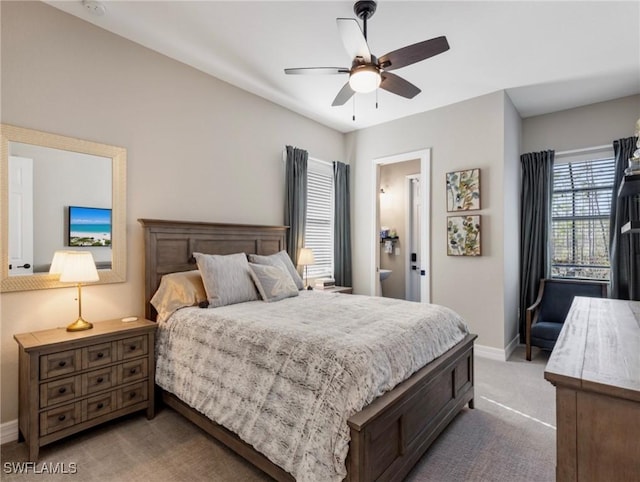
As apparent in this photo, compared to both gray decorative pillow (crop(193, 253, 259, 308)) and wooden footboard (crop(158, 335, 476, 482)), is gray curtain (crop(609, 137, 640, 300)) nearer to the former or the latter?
wooden footboard (crop(158, 335, 476, 482))

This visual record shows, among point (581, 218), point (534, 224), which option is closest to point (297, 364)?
point (534, 224)

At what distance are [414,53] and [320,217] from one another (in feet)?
9.61

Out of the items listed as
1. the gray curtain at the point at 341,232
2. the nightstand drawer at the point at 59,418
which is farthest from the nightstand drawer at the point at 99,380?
the gray curtain at the point at 341,232

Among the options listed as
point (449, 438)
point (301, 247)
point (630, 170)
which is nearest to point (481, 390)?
point (449, 438)

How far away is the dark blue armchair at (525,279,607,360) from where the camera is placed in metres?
3.78

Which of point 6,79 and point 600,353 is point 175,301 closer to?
point 6,79

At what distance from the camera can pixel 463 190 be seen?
4066 millimetres

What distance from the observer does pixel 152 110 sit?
3043mm

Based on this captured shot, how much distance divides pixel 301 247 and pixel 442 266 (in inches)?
72.8

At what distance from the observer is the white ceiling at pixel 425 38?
2.47 m

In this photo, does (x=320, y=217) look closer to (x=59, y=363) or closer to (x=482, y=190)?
(x=482, y=190)

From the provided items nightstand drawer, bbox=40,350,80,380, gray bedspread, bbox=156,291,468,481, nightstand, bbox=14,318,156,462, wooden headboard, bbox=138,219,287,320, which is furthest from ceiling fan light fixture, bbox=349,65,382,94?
nightstand drawer, bbox=40,350,80,380

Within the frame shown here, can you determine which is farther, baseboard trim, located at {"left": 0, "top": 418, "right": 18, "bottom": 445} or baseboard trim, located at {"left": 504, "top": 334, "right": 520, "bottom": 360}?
baseboard trim, located at {"left": 504, "top": 334, "right": 520, "bottom": 360}

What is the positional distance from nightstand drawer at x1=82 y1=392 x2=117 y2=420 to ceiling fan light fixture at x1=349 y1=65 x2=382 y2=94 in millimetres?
2854
